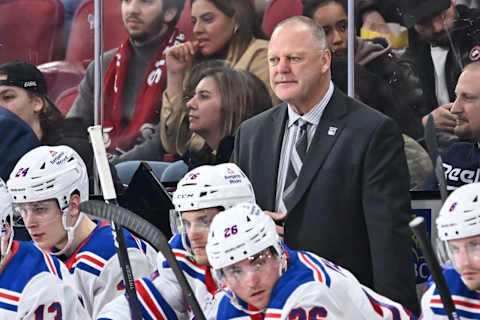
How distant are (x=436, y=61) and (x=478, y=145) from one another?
17.4 inches

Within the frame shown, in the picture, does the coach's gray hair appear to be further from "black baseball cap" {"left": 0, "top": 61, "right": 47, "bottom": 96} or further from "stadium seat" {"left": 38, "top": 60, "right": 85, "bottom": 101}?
"black baseball cap" {"left": 0, "top": 61, "right": 47, "bottom": 96}

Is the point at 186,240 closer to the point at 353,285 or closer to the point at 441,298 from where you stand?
the point at 353,285

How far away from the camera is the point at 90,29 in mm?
4691

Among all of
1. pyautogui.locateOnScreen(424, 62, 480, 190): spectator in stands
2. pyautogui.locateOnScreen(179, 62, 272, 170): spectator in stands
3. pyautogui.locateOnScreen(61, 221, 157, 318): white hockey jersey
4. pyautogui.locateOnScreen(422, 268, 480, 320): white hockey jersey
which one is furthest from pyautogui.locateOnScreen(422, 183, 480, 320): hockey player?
pyautogui.locateOnScreen(179, 62, 272, 170): spectator in stands

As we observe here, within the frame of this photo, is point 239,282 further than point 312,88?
No

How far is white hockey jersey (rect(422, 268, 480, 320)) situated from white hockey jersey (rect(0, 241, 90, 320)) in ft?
3.21

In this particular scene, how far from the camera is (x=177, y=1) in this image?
4684mm

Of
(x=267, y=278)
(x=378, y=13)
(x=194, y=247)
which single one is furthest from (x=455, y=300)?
(x=378, y=13)

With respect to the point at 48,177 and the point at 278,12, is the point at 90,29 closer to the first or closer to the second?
the point at 278,12

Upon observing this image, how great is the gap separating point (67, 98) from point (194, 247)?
2.25 m

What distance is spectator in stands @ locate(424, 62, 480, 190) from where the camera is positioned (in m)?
4.03

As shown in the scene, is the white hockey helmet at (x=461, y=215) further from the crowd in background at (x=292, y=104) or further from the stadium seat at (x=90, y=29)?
the stadium seat at (x=90, y=29)

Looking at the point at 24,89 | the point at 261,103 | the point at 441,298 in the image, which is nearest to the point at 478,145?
the point at 261,103

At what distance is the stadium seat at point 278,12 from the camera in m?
4.39
